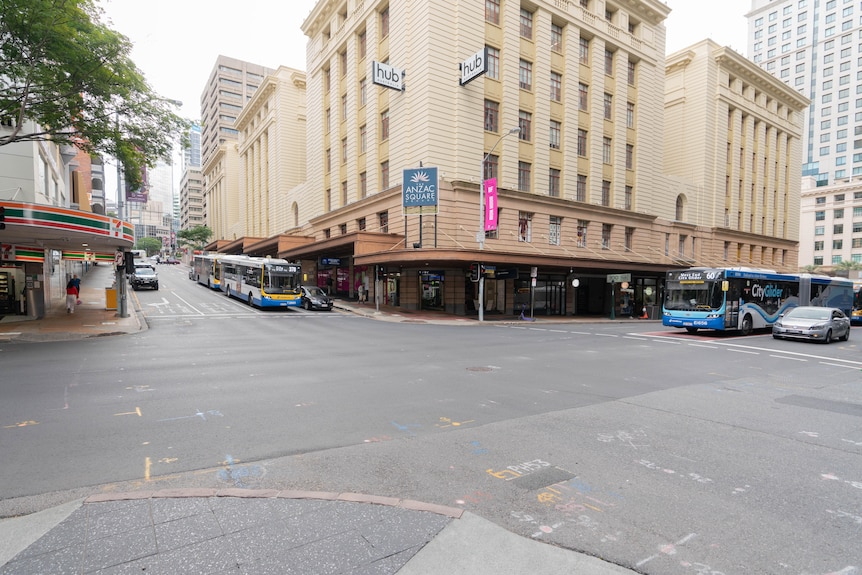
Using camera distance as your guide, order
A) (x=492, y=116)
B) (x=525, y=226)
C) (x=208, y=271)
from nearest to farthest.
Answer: (x=492, y=116) < (x=525, y=226) < (x=208, y=271)

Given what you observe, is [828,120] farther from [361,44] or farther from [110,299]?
[110,299]

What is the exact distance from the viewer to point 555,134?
3447 cm

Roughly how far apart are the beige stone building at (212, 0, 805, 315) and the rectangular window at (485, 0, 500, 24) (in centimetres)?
9

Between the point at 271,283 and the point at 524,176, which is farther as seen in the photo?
the point at 524,176

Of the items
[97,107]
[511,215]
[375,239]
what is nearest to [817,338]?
[511,215]

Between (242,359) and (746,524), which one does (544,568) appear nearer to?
(746,524)

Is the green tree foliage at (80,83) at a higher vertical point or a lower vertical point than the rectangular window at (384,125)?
lower

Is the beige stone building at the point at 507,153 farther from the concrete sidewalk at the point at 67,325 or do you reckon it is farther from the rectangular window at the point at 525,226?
the concrete sidewalk at the point at 67,325

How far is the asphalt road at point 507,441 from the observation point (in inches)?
156

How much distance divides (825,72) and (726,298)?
4380 inches

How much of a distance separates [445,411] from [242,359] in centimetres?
709

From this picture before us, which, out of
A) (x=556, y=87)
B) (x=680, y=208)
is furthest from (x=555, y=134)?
(x=680, y=208)

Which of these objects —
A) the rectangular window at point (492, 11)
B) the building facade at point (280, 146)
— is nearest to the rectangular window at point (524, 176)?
the rectangular window at point (492, 11)

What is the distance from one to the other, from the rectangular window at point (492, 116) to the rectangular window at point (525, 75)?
9.45 ft
